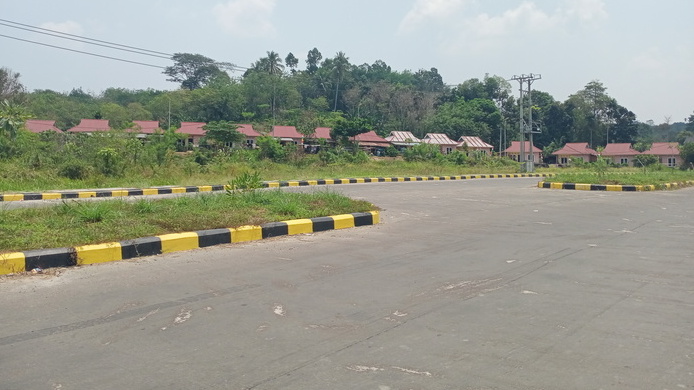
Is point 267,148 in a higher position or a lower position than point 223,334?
higher

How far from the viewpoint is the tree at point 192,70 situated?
94.0 meters

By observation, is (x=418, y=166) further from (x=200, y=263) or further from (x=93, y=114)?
Answer: (x=93, y=114)

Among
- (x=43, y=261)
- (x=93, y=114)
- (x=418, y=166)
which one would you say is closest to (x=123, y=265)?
(x=43, y=261)

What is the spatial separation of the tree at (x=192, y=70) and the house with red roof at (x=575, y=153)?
5578 centimetres

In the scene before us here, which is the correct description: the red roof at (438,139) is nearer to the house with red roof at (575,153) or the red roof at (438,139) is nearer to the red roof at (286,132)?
the house with red roof at (575,153)

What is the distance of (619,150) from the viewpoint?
69375 millimetres

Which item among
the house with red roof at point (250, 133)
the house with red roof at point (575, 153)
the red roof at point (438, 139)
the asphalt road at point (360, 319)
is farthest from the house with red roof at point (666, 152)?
the asphalt road at point (360, 319)

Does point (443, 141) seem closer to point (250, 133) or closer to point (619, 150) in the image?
Result: point (619, 150)

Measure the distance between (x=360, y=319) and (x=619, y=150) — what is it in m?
73.9

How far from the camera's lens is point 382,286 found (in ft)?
16.6

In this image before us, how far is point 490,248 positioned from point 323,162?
26.5 m

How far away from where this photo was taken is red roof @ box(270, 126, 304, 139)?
58844mm

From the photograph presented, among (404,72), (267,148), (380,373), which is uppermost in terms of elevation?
(404,72)

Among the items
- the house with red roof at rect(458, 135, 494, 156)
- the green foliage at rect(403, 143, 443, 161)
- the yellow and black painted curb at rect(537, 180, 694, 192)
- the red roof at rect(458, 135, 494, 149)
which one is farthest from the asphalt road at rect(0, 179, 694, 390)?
the red roof at rect(458, 135, 494, 149)
